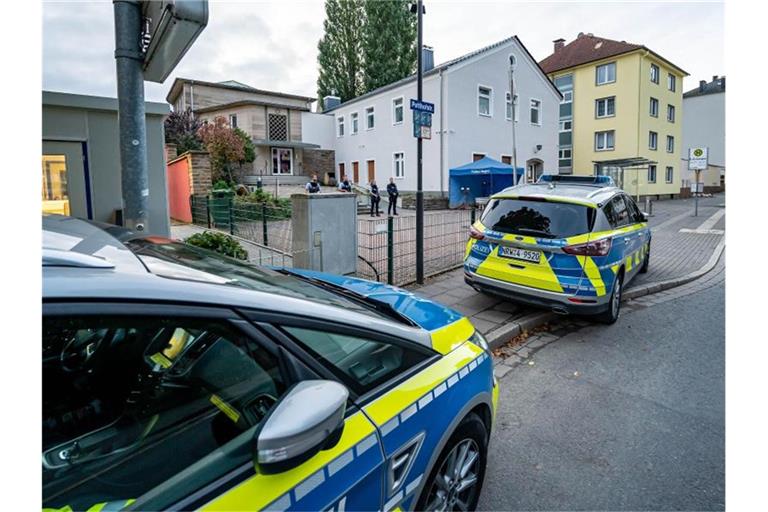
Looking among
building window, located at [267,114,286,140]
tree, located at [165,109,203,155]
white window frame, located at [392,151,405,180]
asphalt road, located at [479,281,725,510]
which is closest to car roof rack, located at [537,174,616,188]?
asphalt road, located at [479,281,725,510]

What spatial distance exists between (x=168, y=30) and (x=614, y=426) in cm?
445

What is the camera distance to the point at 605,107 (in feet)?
107

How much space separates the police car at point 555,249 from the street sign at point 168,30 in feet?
12.9

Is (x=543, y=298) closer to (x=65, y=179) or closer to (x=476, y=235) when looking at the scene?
(x=476, y=235)

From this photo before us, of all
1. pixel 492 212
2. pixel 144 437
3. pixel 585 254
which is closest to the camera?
pixel 144 437

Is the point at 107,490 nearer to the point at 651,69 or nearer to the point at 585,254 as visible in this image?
the point at 585,254

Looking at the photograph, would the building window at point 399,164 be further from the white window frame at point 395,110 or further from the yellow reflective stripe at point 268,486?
the yellow reflective stripe at point 268,486

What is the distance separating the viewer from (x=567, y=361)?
15.0 ft

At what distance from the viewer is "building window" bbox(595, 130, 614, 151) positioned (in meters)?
32.3

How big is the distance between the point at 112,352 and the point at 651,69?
38880mm

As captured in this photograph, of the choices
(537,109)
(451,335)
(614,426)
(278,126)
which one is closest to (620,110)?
(537,109)

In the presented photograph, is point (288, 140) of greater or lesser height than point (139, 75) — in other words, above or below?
above

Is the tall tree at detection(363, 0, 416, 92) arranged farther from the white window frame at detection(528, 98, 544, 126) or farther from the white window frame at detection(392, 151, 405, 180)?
the white window frame at detection(392, 151, 405, 180)

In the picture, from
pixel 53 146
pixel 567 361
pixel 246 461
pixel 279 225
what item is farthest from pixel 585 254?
pixel 53 146
